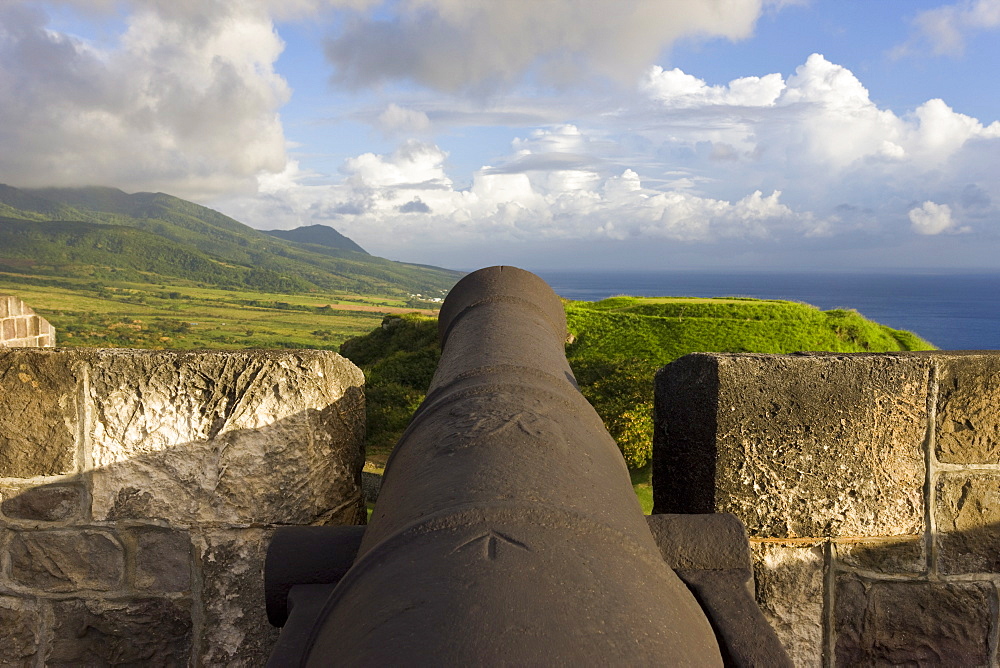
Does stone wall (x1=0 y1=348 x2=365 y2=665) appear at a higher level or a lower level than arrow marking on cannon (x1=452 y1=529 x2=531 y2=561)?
lower

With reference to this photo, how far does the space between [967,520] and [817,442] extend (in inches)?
26.0

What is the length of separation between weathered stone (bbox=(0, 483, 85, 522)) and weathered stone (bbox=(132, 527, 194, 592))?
0.28 meters

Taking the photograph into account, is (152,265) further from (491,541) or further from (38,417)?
(491,541)

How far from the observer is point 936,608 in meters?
2.60

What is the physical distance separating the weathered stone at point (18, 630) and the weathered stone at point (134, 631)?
7 centimetres

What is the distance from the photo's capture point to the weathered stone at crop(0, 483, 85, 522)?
8.30ft

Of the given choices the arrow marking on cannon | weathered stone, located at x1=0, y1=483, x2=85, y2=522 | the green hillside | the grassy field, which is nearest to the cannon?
the arrow marking on cannon

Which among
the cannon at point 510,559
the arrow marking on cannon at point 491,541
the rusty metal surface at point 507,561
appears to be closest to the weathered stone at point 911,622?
the cannon at point 510,559

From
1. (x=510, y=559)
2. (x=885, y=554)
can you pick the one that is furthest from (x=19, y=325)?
(x=885, y=554)

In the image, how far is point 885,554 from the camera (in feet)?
8.52

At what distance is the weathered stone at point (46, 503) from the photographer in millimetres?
2531

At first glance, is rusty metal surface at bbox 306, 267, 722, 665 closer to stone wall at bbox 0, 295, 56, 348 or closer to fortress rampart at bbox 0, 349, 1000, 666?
fortress rampart at bbox 0, 349, 1000, 666

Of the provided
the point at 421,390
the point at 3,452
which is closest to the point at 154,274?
the point at 421,390

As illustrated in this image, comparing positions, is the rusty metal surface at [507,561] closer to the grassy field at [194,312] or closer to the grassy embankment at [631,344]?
the grassy embankment at [631,344]
